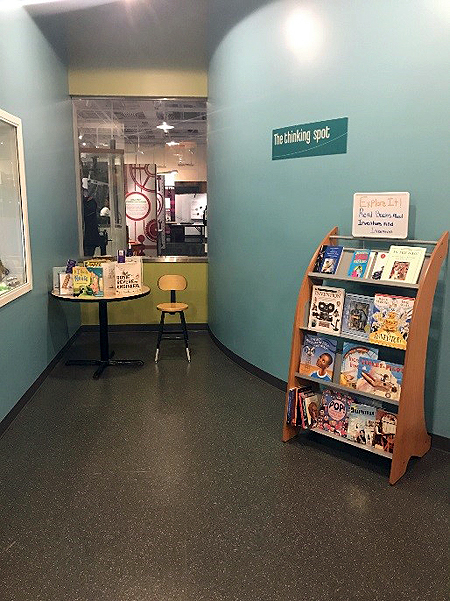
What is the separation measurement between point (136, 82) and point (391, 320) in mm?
4498

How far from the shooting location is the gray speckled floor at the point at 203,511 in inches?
87.0

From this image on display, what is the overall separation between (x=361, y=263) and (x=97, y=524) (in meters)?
2.15

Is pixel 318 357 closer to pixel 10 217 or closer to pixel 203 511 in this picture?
pixel 203 511

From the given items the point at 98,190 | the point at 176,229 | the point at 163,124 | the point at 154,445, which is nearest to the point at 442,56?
the point at 154,445

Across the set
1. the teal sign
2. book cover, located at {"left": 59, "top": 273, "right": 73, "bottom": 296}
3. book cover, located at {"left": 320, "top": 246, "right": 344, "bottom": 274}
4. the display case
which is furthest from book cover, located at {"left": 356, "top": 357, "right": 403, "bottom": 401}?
book cover, located at {"left": 59, "top": 273, "right": 73, "bottom": 296}

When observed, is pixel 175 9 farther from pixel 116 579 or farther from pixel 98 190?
pixel 116 579

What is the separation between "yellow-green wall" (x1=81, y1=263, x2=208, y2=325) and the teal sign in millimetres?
2469

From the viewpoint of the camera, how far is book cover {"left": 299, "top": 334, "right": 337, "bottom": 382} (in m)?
3.35

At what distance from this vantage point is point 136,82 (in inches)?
235

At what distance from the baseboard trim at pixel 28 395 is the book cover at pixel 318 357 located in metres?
2.16

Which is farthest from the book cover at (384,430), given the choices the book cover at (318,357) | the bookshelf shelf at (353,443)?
the book cover at (318,357)

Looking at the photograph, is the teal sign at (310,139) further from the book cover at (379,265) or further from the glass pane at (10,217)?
the glass pane at (10,217)

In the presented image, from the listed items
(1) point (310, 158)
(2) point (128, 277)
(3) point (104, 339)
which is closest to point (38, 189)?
(2) point (128, 277)

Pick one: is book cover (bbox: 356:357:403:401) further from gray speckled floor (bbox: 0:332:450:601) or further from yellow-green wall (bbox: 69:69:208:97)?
yellow-green wall (bbox: 69:69:208:97)
